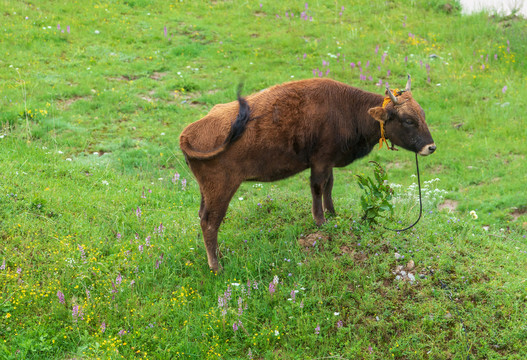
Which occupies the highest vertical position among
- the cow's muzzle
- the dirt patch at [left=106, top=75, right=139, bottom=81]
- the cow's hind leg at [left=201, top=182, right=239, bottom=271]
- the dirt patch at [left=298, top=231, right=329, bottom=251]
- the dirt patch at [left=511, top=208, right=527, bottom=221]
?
the cow's muzzle

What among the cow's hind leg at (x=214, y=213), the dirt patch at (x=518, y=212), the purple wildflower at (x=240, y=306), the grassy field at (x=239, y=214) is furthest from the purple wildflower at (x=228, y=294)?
the dirt patch at (x=518, y=212)

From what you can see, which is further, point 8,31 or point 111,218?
point 8,31

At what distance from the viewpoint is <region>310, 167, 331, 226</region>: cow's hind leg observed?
7.03 meters

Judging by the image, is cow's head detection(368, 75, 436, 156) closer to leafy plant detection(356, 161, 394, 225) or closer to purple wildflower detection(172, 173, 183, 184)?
leafy plant detection(356, 161, 394, 225)

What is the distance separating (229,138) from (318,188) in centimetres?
153

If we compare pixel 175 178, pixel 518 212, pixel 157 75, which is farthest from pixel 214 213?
pixel 157 75

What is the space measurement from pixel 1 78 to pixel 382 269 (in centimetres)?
1204

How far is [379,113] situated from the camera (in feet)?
22.1

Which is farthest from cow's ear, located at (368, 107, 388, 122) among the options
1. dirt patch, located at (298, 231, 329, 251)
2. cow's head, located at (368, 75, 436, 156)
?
dirt patch, located at (298, 231, 329, 251)

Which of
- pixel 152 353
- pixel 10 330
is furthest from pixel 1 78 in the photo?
pixel 152 353

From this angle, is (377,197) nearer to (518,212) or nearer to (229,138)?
(229,138)

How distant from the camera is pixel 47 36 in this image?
16328 millimetres

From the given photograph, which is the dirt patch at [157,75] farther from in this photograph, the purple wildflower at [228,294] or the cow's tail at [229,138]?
the purple wildflower at [228,294]

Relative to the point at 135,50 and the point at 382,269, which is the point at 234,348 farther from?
the point at 135,50
